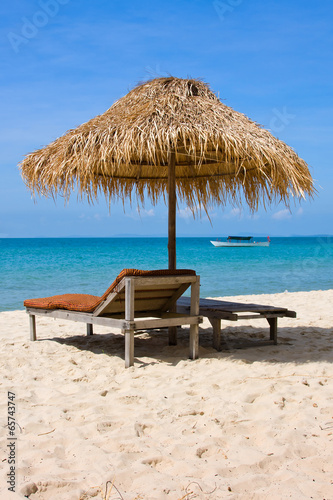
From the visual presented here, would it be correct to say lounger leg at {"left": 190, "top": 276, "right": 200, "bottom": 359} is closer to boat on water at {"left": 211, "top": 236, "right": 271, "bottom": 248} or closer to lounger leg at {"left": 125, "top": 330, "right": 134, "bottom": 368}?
lounger leg at {"left": 125, "top": 330, "right": 134, "bottom": 368}

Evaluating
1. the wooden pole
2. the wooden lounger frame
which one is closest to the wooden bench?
the wooden lounger frame

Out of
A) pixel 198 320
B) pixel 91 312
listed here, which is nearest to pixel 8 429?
pixel 91 312

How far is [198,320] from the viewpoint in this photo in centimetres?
405

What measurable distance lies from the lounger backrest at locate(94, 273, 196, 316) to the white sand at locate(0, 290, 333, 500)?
0.41 m

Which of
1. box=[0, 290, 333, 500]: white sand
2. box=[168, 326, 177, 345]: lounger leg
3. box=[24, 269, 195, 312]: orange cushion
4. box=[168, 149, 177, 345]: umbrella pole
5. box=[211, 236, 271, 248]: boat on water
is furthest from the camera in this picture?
box=[211, 236, 271, 248]: boat on water

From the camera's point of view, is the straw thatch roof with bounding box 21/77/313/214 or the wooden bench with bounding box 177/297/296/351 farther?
the wooden bench with bounding box 177/297/296/351

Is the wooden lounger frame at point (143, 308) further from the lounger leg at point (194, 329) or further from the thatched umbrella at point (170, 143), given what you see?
the thatched umbrella at point (170, 143)

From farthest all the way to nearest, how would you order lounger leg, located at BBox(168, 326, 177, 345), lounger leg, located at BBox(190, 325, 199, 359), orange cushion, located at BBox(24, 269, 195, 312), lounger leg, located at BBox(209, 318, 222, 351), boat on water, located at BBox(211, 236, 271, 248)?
boat on water, located at BBox(211, 236, 271, 248) → lounger leg, located at BBox(168, 326, 177, 345) → lounger leg, located at BBox(209, 318, 222, 351) → lounger leg, located at BBox(190, 325, 199, 359) → orange cushion, located at BBox(24, 269, 195, 312)

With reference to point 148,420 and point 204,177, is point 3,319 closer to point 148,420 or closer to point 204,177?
point 204,177

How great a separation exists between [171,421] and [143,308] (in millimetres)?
1718

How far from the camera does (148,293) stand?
4.08 m

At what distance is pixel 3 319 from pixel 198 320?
11.2 ft

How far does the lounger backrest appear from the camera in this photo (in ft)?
12.3

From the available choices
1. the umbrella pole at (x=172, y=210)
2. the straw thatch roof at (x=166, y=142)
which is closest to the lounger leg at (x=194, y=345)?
the umbrella pole at (x=172, y=210)
